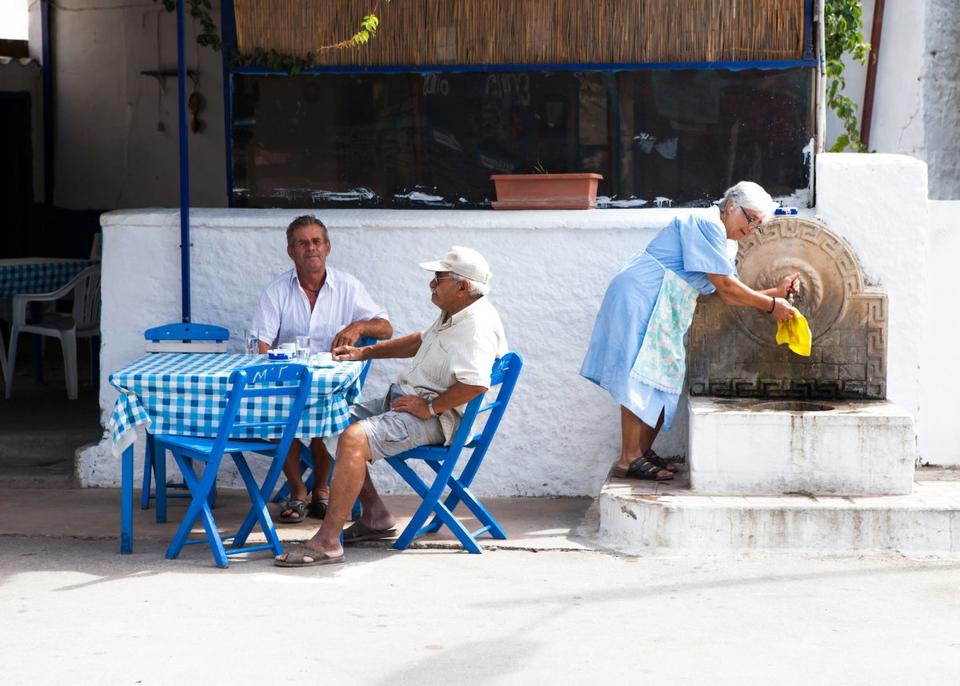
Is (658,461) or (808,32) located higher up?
(808,32)

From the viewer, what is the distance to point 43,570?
A: 5648 mm

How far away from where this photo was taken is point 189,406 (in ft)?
18.7

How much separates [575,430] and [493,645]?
257cm

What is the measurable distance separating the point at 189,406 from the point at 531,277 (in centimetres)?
210

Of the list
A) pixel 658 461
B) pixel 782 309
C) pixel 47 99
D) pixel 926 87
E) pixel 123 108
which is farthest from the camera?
pixel 47 99

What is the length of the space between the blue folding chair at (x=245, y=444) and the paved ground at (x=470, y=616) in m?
0.13

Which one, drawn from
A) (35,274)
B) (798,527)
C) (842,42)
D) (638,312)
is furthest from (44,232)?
(798,527)

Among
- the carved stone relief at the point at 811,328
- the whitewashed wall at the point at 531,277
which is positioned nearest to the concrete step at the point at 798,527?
the carved stone relief at the point at 811,328

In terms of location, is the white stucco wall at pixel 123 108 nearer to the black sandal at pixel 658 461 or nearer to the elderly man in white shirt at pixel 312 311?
the elderly man in white shirt at pixel 312 311

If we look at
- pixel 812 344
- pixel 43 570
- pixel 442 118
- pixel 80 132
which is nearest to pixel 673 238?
pixel 812 344

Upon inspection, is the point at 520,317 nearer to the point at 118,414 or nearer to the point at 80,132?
the point at 118,414

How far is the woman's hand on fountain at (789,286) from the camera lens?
657cm

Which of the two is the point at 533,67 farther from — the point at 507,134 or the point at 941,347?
the point at 941,347

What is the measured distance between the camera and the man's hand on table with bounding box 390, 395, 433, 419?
5.78m
